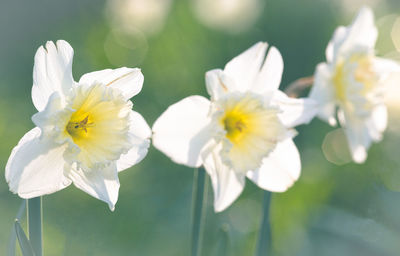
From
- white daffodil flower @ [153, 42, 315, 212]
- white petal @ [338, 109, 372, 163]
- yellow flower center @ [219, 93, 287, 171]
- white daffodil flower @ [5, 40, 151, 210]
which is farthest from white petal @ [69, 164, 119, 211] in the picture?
white petal @ [338, 109, 372, 163]

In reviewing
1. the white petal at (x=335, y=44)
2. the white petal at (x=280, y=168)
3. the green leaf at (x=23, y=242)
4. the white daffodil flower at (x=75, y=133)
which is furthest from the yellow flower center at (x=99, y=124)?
the white petal at (x=335, y=44)

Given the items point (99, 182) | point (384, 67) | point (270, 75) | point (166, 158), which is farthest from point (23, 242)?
point (166, 158)

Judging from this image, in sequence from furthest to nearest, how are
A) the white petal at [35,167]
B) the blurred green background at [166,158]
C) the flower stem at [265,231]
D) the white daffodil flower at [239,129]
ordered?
the blurred green background at [166,158], the flower stem at [265,231], the white daffodil flower at [239,129], the white petal at [35,167]

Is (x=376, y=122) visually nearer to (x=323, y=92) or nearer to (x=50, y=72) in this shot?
(x=323, y=92)

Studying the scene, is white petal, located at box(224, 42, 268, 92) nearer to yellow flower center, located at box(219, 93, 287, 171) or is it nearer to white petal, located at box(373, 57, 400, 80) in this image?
yellow flower center, located at box(219, 93, 287, 171)

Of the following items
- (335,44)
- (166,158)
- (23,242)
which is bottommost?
(166,158)

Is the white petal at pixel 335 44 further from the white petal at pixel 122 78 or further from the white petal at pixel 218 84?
the white petal at pixel 122 78

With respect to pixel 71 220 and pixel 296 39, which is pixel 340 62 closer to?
pixel 71 220
